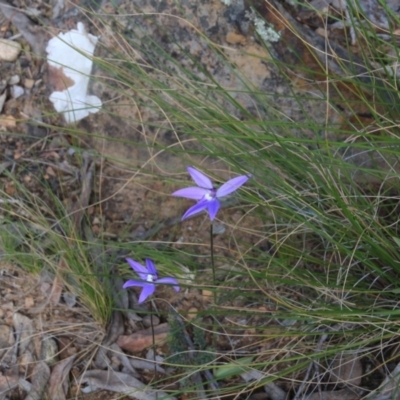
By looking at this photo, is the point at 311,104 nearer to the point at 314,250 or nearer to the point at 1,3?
the point at 314,250

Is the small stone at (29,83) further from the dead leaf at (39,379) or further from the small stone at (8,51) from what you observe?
the dead leaf at (39,379)

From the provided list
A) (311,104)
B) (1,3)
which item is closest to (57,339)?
(311,104)

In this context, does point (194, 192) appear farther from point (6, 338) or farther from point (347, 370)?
point (6, 338)

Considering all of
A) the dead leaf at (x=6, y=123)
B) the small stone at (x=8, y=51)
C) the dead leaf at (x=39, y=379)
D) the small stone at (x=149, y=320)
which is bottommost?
the dead leaf at (x=39, y=379)

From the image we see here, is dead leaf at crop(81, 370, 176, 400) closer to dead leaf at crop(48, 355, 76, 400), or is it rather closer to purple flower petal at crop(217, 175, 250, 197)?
dead leaf at crop(48, 355, 76, 400)

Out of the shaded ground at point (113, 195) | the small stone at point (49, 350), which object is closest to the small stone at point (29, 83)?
the shaded ground at point (113, 195)

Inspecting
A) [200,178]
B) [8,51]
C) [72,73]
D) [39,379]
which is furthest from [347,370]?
[8,51]
